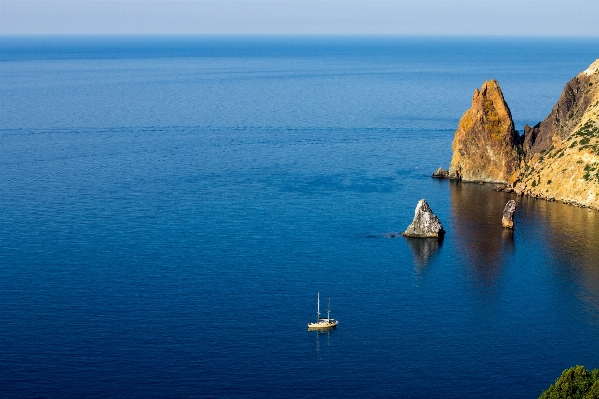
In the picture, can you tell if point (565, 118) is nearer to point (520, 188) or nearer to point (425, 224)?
point (520, 188)

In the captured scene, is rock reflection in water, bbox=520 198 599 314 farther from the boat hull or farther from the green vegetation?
the green vegetation

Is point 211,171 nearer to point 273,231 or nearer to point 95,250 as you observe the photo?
point 273,231

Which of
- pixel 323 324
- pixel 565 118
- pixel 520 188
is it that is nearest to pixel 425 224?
pixel 520 188

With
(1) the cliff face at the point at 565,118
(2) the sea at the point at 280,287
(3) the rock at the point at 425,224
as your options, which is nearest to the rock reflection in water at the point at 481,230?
(2) the sea at the point at 280,287

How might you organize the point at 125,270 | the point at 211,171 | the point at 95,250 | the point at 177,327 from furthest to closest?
the point at 211,171 → the point at 95,250 → the point at 125,270 → the point at 177,327

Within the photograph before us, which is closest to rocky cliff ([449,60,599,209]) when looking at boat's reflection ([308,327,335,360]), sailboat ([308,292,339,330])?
sailboat ([308,292,339,330])

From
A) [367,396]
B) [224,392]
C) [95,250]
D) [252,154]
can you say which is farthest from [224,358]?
[252,154]

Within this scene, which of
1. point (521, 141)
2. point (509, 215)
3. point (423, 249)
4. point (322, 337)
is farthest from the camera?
point (521, 141)
